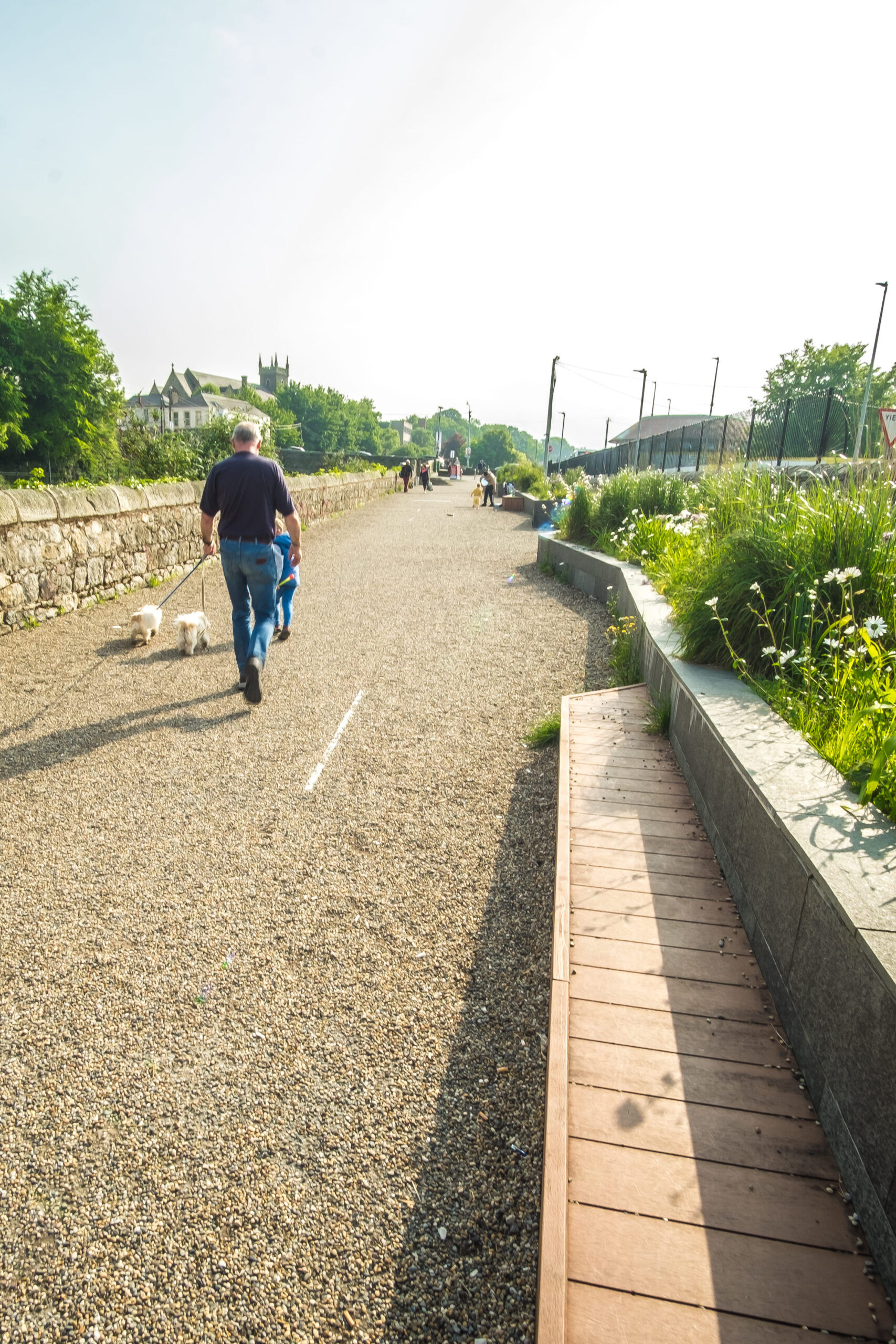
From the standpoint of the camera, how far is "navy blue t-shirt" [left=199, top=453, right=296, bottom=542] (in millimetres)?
5652

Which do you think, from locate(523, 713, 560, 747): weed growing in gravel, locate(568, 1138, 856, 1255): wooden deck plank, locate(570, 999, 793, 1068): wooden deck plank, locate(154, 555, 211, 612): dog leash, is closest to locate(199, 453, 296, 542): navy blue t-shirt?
locate(154, 555, 211, 612): dog leash

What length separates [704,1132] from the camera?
1.94 m

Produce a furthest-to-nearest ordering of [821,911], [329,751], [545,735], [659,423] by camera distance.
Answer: [659,423]
[545,735]
[329,751]
[821,911]

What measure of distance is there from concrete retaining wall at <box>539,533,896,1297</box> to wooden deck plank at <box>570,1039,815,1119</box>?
3.4 inches

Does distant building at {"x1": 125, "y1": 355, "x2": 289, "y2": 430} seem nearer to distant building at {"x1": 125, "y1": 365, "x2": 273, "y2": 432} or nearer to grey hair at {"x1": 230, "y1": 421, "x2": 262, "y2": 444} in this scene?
distant building at {"x1": 125, "y1": 365, "x2": 273, "y2": 432}

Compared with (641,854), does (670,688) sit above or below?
above

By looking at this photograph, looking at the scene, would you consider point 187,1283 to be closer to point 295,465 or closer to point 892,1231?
point 892,1231

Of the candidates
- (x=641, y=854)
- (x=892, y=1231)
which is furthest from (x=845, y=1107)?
(x=641, y=854)

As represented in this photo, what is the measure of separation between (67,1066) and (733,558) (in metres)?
4.35

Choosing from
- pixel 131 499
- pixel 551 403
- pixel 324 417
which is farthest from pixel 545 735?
pixel 324 417

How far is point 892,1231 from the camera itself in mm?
1559

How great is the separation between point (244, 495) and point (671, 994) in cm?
465

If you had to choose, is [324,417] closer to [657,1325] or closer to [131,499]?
[131,499]

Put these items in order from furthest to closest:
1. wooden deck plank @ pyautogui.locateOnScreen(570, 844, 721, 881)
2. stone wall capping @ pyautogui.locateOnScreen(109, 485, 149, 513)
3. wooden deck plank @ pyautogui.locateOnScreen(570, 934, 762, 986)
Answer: stone wall capping @ pyautogui.locateOnScreen(109, 485, 149, 513), wooden deck plank @ pyautogui.locateOnScreen(570, 844, 721, 881), wooden deck plank @ pyautogui.locateOnScreen(570, 934, 762, 986)
